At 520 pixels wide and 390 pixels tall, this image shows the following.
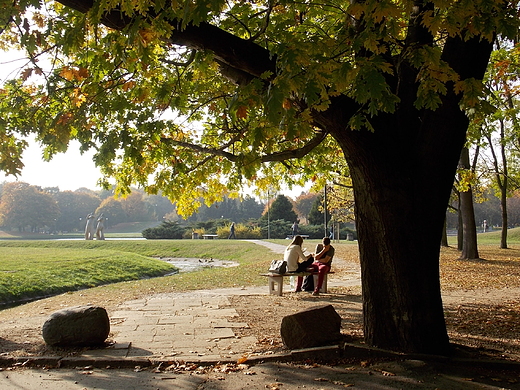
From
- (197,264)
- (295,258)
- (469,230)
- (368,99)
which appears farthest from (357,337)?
(197,264)

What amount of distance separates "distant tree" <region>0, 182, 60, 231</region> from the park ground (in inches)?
3078

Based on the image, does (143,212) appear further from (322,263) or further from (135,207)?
(322,263)

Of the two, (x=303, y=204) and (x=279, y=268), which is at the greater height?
(x=303, y=204)

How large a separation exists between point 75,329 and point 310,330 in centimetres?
311

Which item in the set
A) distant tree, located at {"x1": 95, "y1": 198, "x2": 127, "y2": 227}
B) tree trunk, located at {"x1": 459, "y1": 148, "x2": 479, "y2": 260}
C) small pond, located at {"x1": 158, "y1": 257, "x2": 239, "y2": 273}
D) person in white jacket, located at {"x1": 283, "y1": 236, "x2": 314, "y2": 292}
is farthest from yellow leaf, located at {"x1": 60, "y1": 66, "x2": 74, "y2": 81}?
distant tree, located at {"x1": 95, "y1": 198, "x2": 127, "y2": 227}

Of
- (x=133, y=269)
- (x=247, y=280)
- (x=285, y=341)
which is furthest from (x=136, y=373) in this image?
(x=133, y=269)

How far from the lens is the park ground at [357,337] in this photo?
5223 mm

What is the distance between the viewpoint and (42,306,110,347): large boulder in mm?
6652

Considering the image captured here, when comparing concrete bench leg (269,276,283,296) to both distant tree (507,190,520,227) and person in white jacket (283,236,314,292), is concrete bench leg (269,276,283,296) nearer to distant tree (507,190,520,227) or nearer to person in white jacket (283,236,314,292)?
person in white jacket (283,236,314,292)

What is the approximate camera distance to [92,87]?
6.83 m

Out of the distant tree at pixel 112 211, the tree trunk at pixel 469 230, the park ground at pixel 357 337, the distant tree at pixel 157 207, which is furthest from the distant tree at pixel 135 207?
the park ground at pixel 357 337

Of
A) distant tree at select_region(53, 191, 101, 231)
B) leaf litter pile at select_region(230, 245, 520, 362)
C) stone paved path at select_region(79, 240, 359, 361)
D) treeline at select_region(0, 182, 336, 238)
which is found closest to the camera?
stone paved path at select_region(79, 240, 359, 361)

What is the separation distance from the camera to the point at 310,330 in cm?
632

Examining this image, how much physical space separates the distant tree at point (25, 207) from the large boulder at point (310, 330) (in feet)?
288
